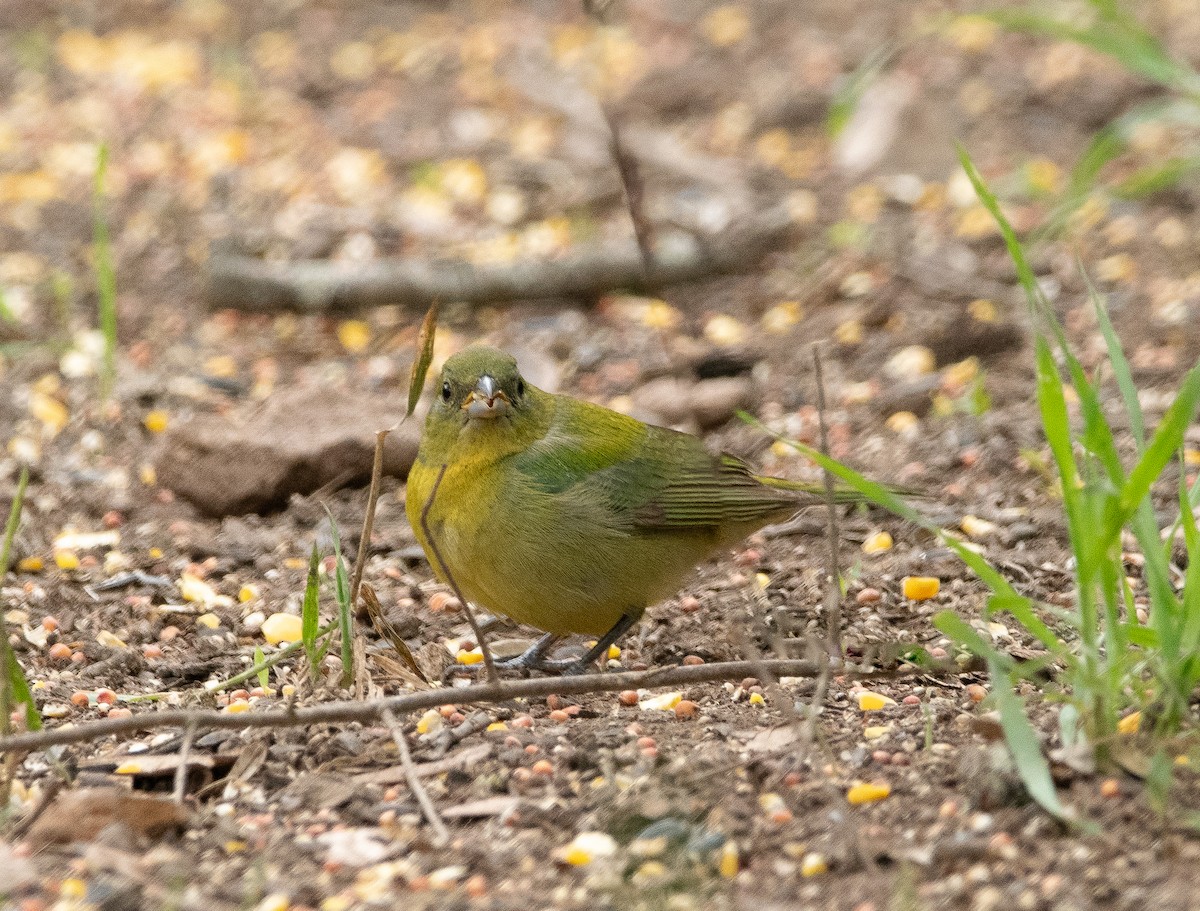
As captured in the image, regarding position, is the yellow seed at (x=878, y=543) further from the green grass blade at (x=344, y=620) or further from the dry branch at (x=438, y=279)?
the dry branch at (x=438, y=279)

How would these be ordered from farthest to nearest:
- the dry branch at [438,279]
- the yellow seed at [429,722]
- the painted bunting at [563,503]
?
1. the dry branch at [438,279]
2. the painted bunting at [563,503]
3. the yellow seed at [429,722]

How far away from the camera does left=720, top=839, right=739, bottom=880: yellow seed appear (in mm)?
2758

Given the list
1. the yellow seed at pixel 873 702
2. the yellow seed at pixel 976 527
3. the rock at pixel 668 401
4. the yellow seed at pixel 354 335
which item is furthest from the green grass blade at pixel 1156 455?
the yellow seed at pixel 354 335

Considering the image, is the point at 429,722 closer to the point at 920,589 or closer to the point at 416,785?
the point at 416,785

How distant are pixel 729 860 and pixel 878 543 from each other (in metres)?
2.02

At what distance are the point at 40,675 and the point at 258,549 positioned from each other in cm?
98

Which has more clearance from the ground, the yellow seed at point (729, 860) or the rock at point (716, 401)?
the rock at point (716, 401)

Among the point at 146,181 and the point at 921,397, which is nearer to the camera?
the point at 921,397

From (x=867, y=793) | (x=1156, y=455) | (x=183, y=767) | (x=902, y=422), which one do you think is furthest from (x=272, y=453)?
(x=1156, y=455)

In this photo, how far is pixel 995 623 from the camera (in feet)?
13.1

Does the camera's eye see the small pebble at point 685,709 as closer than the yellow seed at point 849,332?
Yes

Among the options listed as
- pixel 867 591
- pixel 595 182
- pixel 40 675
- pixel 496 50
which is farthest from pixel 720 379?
pixel 496 50

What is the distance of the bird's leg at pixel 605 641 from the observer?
419cm

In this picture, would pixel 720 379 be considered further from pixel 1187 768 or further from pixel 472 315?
pixel 1187 768
